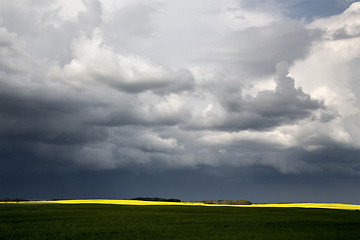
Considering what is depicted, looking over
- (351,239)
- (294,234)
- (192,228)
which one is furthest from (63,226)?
(351,239)

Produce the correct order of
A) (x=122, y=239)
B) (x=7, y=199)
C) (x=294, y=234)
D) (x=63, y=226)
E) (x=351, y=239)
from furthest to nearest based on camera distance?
(x=7, y=199)
(x=63, y=226)
(x=294, y=234)
(x=351, y=239)
(x=122, y=239)

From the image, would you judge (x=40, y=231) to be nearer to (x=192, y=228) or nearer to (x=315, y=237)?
(x=192, y=228)

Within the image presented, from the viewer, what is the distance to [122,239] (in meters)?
28.7

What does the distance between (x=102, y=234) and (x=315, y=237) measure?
1934 centimetres

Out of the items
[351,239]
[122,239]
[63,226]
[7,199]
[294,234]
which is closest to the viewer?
[122,239]

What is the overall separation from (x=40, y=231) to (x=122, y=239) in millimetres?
9097

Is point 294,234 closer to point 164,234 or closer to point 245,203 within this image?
point 164,234

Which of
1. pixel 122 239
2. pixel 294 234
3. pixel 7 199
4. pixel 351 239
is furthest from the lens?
pixel 7 199

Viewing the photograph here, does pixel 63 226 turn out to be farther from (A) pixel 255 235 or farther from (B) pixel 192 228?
(A) pixel 255 235

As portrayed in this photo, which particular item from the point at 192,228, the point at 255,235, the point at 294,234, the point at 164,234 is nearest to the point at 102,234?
the point at 164,234

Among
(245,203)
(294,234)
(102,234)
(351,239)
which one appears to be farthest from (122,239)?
(245,203)

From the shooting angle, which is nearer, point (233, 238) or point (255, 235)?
point (233, 238)

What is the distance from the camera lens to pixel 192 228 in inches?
1462

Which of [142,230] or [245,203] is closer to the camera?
[142,230]
